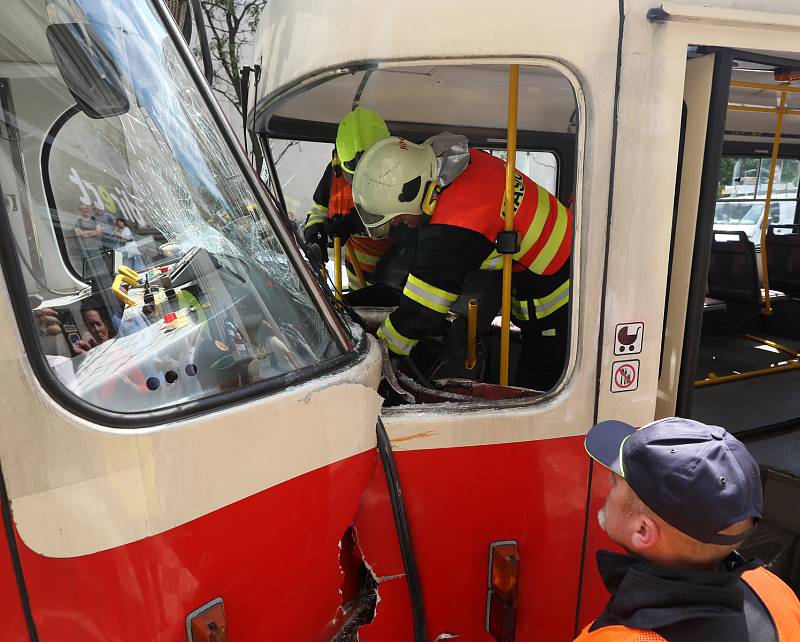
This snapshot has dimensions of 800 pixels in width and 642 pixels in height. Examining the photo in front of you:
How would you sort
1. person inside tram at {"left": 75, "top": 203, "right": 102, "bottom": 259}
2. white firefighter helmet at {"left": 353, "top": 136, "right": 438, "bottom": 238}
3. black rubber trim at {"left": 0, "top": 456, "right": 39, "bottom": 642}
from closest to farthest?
black rubber trim at {"left": 0, "top": 456, "right": 39, "bottom": 642} < person inside tram at {"left": 75, "top": 203, "right": 102, "bottom": 259} < white firefighter helmet at {"left": 353, "top": 136, "right": 438, "bottom": 238}

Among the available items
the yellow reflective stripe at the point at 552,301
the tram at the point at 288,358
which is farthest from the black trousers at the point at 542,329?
the tram at the point at 288,358

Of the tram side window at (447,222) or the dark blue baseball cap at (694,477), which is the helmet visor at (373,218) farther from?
the dark blue baseball cap at (694,477)

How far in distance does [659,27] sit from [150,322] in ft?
4.87

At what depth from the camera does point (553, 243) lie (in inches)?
88.0

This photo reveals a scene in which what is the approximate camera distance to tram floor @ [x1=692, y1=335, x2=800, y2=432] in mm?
2930

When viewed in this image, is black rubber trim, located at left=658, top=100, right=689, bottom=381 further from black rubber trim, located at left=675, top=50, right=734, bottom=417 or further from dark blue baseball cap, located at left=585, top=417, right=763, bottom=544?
dark blue baseball cap, located at left=585, top=417, right=763, bottom=544

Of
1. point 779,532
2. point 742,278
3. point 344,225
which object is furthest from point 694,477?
point 742,278

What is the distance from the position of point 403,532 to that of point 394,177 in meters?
1.22

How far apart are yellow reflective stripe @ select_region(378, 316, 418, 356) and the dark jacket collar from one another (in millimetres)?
1176

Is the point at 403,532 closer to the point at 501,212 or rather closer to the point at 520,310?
the point at 501,212

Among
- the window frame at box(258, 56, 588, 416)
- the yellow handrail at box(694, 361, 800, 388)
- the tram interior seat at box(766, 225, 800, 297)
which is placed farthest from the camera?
the tram interior seat at box(766, 225, 800, 297)

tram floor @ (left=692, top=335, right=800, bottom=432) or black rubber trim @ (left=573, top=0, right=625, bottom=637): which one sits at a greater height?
black rubber trim @ (left=573, top=0, right=625, bottom=637)

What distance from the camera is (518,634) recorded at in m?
1.88

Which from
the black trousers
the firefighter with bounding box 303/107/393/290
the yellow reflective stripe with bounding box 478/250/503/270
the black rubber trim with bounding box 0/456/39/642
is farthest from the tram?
the firefighter with bounding box 303/107/393/290
